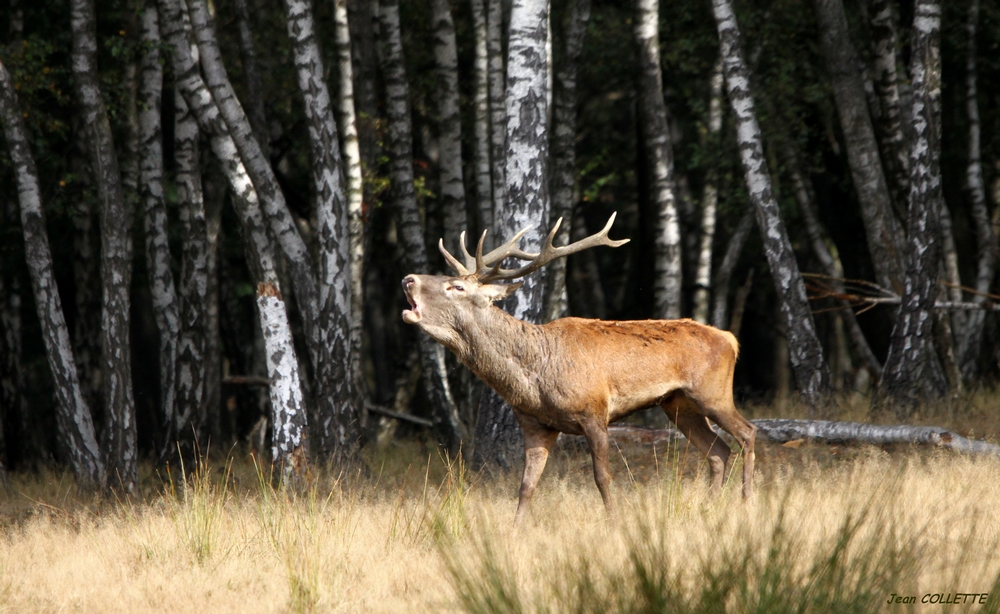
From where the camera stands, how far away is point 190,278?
39.4 feet

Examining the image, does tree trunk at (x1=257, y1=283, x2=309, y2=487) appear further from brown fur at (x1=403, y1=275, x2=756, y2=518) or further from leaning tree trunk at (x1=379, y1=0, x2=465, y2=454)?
leaning tree trunk at (x1=379, y1=0, x2=465, y2=454)

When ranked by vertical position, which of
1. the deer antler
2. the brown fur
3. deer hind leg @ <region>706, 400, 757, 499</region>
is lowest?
deer hind leg @ <region>706, 400, 757, 499</region>

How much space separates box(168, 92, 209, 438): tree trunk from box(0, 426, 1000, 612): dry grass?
3760 millimetres

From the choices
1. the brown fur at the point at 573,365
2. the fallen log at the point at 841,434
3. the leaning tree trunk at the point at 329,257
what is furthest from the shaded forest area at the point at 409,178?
the brown fur at the point at 573,365

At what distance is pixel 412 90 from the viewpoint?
53.4 feet

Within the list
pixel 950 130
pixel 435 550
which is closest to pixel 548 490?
pixel 435 550

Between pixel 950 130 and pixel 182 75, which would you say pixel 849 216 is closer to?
pixel 950 130

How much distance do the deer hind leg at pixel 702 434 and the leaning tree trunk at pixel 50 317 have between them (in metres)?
5.43

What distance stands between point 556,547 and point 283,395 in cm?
375

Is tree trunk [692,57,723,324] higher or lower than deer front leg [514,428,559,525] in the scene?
higher

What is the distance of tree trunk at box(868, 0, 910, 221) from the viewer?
485 inches

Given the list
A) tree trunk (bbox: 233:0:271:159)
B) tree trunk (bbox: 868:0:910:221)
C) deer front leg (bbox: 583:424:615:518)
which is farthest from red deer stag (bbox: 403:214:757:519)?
tree trunk (bbox: 868:0:910:221)

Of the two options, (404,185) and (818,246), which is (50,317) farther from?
(818,246)

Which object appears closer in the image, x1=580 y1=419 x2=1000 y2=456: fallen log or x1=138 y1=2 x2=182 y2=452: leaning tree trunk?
x1=580 y1=419 x2=1000 y2=456: fallen log
